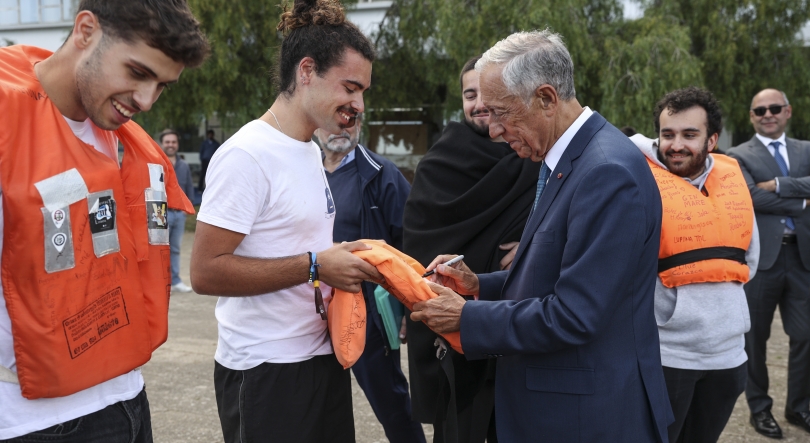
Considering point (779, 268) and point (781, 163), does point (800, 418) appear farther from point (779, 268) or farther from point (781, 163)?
point (781, 163)

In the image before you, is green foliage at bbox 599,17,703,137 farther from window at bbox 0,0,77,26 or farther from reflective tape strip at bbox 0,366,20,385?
window at bbox 0,0,77,26

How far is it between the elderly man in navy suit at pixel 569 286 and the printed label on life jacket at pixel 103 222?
1059mm

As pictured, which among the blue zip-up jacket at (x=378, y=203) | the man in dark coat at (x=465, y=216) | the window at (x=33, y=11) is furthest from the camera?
the window at (x=33, y=11)

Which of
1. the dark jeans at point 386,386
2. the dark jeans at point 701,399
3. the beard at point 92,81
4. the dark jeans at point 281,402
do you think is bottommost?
the dark jeans at point 386,386

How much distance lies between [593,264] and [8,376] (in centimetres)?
159

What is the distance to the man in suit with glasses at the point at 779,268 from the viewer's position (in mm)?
4898

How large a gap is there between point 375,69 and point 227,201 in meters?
13.2

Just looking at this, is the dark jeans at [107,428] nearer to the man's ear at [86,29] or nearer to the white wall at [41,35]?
the man's ear at [86,29]

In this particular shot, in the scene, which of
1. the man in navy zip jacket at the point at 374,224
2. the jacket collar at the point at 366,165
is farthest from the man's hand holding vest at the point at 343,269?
the jacket collar at the point at 366,165

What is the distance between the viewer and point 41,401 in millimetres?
1796

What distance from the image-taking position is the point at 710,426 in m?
3.46

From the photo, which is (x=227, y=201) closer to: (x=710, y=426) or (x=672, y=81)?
(x=710, y=426)

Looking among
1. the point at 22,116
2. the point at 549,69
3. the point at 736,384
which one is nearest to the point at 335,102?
the point at 549,69

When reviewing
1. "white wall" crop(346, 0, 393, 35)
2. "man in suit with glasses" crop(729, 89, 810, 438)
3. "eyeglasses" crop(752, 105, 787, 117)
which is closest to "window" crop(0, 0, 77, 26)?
"white wall" crop(346, 0, 393, 35)
